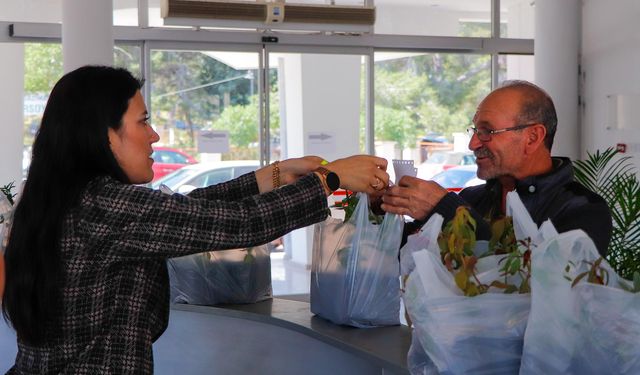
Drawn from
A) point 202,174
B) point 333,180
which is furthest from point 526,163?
point 202,174

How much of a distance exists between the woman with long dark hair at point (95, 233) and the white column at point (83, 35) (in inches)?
220

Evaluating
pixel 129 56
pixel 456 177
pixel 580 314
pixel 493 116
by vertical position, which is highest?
pixel 129 56

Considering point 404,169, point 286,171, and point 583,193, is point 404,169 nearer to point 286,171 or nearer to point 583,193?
point 286,171

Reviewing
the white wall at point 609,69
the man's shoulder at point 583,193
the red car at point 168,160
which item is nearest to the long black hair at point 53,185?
the man's shoulder at point 583,193

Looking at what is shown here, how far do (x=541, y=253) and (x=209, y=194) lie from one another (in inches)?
47.4

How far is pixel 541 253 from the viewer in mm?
1475

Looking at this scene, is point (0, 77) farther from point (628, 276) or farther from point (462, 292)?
point (462, 292)

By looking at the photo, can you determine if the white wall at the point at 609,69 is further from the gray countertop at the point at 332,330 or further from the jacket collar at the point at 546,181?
the gray countertop at the point at 332,330

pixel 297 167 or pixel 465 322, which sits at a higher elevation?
pixel 297 167

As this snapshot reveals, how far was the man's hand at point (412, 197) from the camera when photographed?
2.35 metres

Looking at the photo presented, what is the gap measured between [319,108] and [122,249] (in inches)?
279

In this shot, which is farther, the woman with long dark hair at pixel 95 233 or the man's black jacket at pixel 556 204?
the man's black jacket at pixel 556 204

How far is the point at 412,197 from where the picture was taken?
2.37m

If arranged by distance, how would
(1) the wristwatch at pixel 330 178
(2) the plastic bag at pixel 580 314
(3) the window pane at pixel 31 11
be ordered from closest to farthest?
1. (2) the plastic bag at pixel 580 314
2. (1) the wristwatch at pixel 330 178
3. (3) the window pane at pixel 31 11
